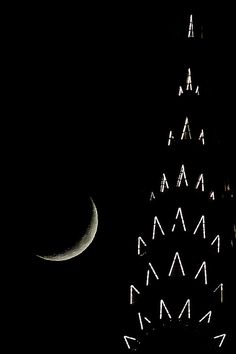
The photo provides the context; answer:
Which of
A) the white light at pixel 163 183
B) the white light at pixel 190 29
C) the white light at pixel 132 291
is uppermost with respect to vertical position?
the white light at pixel 190 29

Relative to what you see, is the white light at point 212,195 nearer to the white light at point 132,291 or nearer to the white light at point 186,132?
the white light at point 186,132

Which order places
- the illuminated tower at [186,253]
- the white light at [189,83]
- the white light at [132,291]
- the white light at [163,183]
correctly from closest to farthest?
the illuminated tower at [186,253], the white light at [132,291], the white light at [163,183], the white light at [189,83]

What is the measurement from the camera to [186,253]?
2114 cm

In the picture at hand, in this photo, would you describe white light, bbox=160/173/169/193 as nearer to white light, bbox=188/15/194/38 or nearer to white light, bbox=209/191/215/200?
white light, bbox=209/191/215/200

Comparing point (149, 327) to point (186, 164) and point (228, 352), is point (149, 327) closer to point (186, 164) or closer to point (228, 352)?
point (228, 352)

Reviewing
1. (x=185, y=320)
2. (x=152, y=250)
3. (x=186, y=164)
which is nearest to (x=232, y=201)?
(x=186, y=164)

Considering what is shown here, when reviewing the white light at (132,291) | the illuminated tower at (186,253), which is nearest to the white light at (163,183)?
the illuminated tower at (186,253)

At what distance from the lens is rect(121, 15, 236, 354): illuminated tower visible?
63.9 ft

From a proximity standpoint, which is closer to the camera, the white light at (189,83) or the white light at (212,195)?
the white light at (212,195)

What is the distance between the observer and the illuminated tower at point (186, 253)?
63.9ft

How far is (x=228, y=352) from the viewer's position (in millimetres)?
19562

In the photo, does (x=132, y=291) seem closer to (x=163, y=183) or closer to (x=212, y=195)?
(x=163, y=183)

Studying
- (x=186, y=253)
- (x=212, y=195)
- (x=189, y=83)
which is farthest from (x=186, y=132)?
(x=186, y=253)

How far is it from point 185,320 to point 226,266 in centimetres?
360
